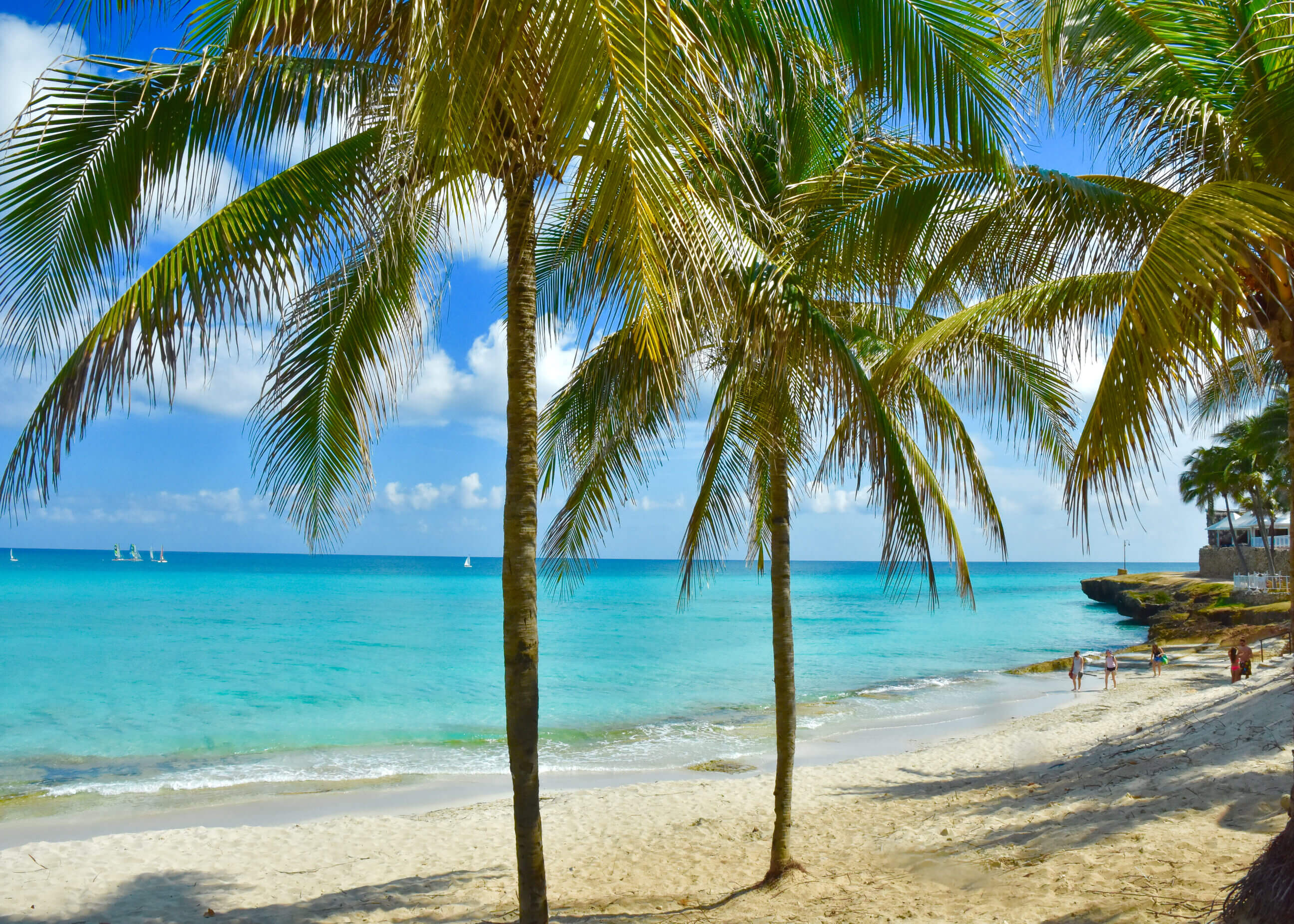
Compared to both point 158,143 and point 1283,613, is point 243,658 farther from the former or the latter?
point 1283,613

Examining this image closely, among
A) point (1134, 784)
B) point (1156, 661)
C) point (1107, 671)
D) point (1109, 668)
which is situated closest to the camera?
point (1134, 784)

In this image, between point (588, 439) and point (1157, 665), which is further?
point (1157, 665)

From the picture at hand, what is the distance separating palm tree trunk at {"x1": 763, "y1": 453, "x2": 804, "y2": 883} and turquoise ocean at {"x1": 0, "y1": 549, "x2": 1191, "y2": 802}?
269cm

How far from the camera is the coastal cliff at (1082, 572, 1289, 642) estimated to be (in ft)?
92.2

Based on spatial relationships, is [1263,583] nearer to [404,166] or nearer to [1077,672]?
[1077,672]

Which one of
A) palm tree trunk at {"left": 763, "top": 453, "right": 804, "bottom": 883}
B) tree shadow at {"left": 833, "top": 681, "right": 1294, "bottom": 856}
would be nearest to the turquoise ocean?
palm tree trunk at {"left": 763, "top": 453, "right": 804, "bottom": 883}

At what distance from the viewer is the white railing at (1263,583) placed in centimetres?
3191

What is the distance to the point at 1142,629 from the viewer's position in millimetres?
39219

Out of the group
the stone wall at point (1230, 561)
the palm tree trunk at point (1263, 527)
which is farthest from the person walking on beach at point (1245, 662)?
the stone wall at point (1230, 561)

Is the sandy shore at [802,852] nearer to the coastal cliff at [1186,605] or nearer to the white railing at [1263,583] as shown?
the coastal cliff at [1186,605]

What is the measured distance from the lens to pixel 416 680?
2444cm

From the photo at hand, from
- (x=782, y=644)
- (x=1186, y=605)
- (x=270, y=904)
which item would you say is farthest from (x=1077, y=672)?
(x=1186, y=605)

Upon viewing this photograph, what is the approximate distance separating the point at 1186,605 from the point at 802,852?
39.6m

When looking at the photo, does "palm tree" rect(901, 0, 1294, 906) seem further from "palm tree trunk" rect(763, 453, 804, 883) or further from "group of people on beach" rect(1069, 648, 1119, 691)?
"group of people on beach" rect(1069, 648, 1119, 691)
